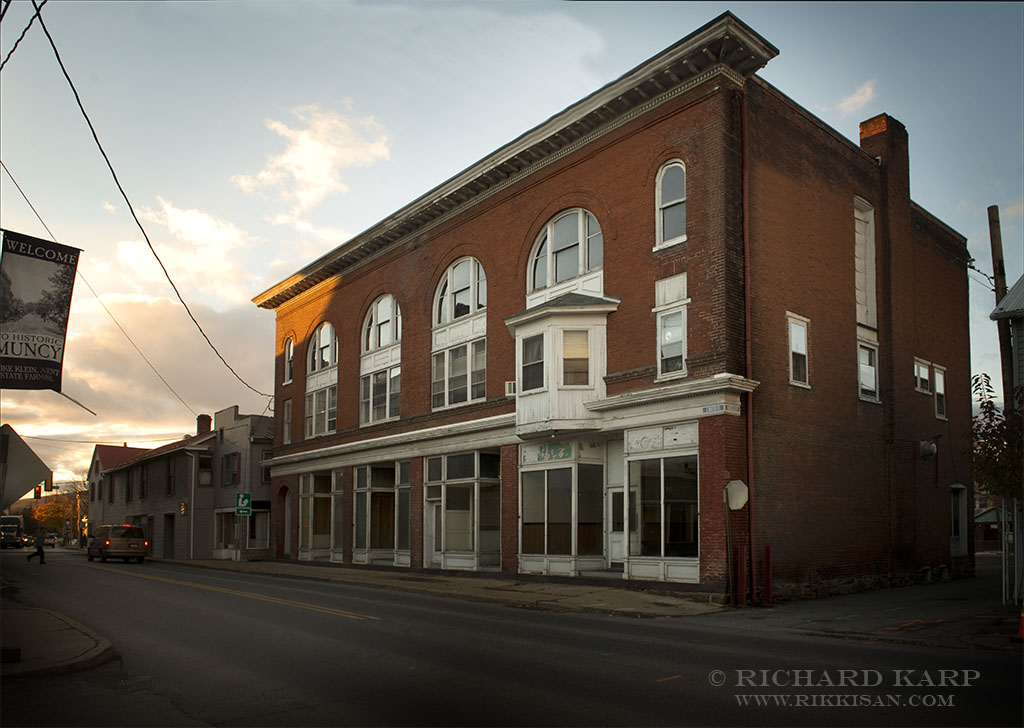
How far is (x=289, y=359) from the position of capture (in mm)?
41906

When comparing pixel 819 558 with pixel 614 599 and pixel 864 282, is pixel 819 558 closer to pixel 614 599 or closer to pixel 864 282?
pixel 614 599

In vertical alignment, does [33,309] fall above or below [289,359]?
below

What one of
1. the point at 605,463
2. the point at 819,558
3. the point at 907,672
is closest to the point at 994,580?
the point at 819,558

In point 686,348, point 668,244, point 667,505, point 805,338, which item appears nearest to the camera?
point 667,505

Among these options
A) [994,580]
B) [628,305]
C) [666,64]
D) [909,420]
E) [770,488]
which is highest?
[666,64]

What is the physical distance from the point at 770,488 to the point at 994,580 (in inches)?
418

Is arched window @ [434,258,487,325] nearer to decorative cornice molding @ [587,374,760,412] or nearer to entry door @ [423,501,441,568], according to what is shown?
entry door @ [423,501,441,568]

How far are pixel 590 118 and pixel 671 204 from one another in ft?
12.2

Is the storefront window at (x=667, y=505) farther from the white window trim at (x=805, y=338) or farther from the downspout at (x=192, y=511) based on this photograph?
the downspout at (x=192, y=511)

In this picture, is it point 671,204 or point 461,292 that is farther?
point 461,292

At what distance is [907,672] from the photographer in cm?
959

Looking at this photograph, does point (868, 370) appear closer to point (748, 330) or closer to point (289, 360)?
point (748, 330)

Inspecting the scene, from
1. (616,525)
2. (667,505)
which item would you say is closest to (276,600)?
(667,505)

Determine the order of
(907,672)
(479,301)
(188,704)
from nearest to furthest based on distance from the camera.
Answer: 1. (188,704)
2. (907,672)
3. (479,301)
